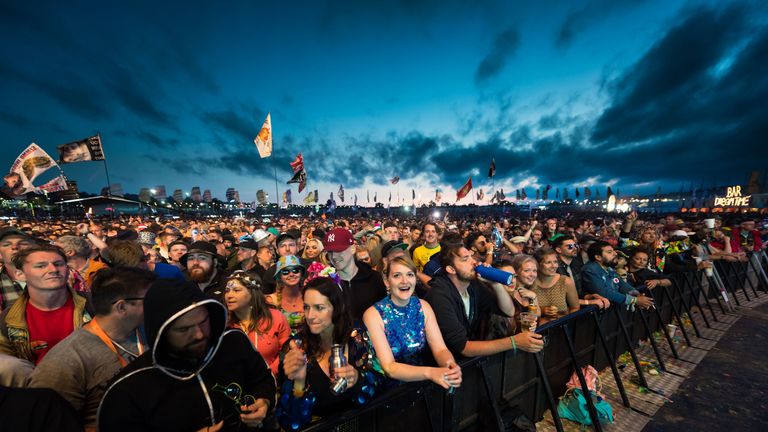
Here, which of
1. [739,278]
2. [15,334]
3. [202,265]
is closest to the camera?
[15,334]

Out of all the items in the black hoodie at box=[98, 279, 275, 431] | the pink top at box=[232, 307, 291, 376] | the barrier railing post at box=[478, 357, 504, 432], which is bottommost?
the barrier railing post at box=[478, 357, 504, 432]

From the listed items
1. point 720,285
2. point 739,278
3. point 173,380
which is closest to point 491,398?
point 173,380

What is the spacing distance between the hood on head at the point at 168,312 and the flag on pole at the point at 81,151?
880 inches

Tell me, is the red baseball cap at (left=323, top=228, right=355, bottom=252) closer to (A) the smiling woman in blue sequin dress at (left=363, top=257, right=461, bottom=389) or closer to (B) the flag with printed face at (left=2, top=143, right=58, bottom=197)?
(A) the smiling woman in blue sequin dress at (left=363, top=257, right=461, bottom=389)

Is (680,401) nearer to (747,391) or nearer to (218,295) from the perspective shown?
(747,391)

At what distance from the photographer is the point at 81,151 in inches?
658

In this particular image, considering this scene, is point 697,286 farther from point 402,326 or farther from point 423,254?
point 402,326

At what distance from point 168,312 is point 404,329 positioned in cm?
181

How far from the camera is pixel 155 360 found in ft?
5.07

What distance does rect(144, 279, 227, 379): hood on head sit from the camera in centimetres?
155

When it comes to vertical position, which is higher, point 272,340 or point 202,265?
point 202,265

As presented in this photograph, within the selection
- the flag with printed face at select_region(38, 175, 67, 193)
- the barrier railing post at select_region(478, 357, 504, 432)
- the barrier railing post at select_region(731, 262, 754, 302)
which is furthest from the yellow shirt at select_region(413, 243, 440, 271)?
the flag with printed face at select_region(38, 175, 67, 193)

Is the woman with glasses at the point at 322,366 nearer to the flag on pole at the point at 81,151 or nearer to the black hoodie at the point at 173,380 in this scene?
the black hoodie at the point at 173,380

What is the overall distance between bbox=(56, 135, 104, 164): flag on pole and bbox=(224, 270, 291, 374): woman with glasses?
69.6 feet
